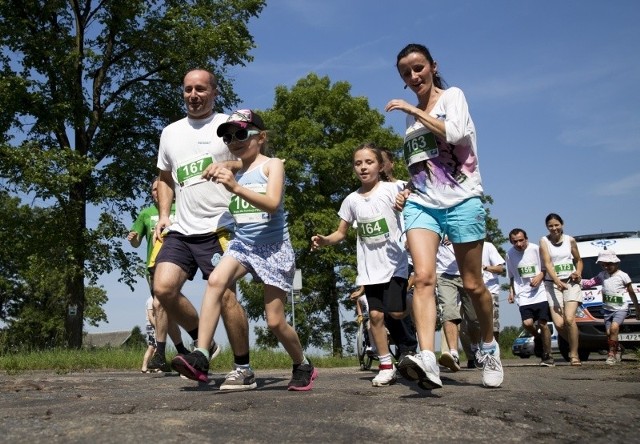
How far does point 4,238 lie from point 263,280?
20.1m

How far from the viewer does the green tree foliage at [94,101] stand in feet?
72.3

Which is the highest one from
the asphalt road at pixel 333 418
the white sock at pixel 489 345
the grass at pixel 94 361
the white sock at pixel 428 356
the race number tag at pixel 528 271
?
the race number tag at pixel 528 271

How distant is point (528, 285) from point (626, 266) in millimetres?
3896

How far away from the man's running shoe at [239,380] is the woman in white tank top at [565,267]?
6.67 metres

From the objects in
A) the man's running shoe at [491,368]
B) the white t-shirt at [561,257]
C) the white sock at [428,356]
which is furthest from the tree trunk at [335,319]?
the white sock at [428,356]

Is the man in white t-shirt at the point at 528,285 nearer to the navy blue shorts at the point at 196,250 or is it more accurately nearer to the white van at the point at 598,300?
the white van at the point at 598,300

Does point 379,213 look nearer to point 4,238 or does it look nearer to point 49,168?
point 49,168

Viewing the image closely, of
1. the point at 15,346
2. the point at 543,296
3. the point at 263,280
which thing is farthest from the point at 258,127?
the point at 15,346

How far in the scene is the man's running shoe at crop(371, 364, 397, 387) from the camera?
20.2ft

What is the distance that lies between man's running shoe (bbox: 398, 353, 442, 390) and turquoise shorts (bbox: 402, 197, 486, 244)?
3.33 ft

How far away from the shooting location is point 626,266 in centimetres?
1477

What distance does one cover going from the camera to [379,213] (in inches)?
272

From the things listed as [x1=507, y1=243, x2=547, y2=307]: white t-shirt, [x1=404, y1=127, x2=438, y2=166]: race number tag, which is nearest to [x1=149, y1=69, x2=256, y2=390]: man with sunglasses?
[x1=404, y1=127, x2=438, y2=166]: race number tag

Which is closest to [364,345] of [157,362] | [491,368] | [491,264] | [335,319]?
[491,264]
